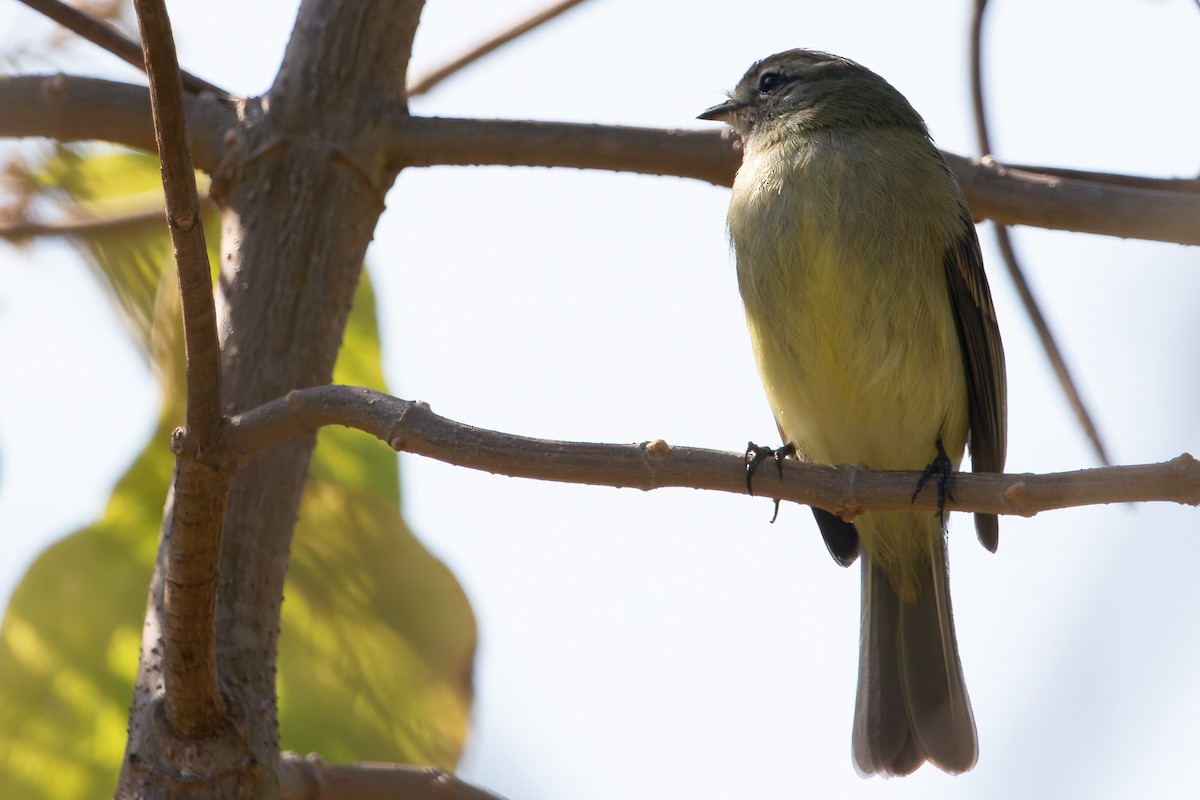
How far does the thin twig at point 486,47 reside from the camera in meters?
3.65

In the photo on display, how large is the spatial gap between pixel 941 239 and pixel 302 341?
1.87 m

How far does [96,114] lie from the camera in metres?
2.80

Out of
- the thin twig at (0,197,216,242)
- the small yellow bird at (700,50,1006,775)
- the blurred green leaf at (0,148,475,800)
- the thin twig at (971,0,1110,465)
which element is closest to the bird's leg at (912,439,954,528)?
the small yellow bird at (700,50,1006,775)

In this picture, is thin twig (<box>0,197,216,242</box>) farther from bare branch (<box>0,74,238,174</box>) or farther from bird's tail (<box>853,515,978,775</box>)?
bird's tail (<box>853,515,978,775</box>)

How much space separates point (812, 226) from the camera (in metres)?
3.45

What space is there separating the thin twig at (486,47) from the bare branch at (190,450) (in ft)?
6.21

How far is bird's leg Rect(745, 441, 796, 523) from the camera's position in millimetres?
2201

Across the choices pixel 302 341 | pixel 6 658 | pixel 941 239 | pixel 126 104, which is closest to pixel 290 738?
pixel 6 658

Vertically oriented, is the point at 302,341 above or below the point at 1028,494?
above

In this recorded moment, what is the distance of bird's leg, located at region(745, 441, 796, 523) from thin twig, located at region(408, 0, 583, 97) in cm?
141

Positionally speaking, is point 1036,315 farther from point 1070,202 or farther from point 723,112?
point 723,112

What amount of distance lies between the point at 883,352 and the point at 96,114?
2076 mm

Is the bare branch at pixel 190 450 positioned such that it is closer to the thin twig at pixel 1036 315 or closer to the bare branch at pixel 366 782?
the bare branch at pixel 366 782

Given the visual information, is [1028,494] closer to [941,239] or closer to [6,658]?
[941,239]
